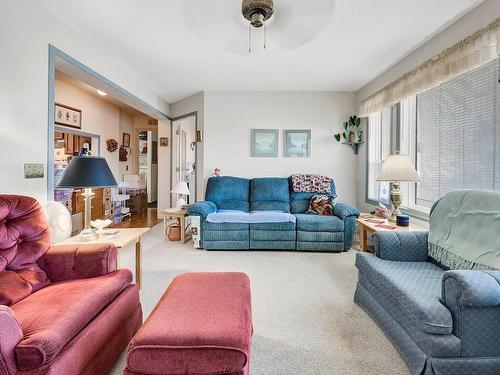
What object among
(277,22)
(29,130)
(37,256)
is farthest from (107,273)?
(277,22)

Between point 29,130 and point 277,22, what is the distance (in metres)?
2.09

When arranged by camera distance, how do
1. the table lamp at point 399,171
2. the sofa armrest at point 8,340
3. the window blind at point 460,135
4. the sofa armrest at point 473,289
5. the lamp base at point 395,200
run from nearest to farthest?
the sofa armrest at point 8,340 → the sofa armrest at point 473,289 → the window blind at point 460,135 → the table lamp at point 399,171 → the lamp base at point 395,200

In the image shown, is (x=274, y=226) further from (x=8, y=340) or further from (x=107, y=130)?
(x=107, y=130)

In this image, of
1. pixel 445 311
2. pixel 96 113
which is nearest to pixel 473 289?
pixel 445 311

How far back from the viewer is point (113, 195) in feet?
18.7

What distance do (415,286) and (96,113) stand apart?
242 inches

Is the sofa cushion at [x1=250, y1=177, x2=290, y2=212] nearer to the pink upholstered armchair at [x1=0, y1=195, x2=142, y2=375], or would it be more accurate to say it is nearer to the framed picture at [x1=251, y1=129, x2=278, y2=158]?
the framed picture at [x1=251, y1=129, x2=278, y2=158]

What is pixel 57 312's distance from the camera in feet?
4.21

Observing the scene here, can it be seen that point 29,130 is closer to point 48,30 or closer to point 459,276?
point 48,30

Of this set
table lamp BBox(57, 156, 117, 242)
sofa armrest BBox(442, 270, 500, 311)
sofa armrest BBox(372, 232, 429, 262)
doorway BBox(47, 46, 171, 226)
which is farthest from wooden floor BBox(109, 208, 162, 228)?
sofa armrest BBox(442, 270, 500, 311)

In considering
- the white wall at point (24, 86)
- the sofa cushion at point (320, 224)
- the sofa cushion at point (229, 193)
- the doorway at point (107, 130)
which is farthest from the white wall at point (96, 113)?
the sofa cushion at point (320, 224)

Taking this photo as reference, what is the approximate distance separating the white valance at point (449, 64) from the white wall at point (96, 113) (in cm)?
505

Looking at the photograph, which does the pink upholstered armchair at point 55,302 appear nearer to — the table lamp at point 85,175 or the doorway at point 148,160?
the table lamp at point 85,175

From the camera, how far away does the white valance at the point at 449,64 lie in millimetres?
2088
